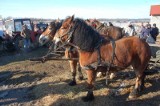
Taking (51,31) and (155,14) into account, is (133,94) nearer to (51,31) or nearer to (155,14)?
(51,31)

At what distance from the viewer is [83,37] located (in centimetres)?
630

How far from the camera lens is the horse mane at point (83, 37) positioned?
20.6 ft

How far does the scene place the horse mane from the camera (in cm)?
628

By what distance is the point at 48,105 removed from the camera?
6.89 meters

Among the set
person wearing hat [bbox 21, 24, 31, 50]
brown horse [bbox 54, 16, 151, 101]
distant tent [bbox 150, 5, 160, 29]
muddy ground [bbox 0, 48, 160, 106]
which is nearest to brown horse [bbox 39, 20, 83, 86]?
muddy ground [bbox 0, 48, 160, 106]

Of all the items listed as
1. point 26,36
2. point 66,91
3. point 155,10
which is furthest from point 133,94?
point 155,10

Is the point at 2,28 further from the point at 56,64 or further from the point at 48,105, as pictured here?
the point at 48,105

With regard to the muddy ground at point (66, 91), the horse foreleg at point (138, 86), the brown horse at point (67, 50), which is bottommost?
the muddy ground at point (66, 91)

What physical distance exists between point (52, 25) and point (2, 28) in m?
13.2

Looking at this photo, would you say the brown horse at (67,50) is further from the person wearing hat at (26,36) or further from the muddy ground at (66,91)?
the person wearing hat at (26,36)

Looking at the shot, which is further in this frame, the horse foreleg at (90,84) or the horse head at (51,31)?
the horse head at (51,31)

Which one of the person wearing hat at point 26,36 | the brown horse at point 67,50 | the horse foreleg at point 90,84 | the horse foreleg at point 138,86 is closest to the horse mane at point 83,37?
the horse foreleg at point 90,84

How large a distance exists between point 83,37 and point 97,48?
43cm

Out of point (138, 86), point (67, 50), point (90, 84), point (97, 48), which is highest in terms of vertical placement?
point (97, 48)
